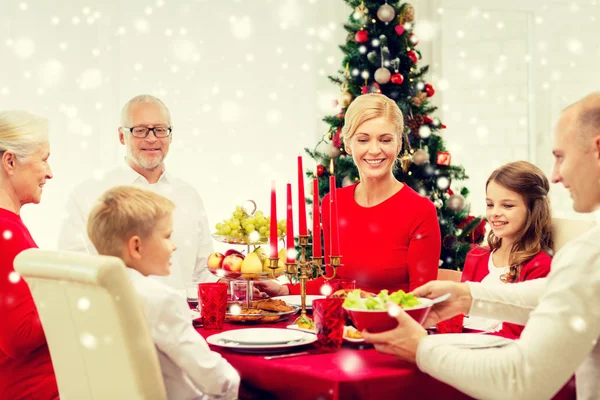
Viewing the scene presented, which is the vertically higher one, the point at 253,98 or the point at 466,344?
the point at 253,98

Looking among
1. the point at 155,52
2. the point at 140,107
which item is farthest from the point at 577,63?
the point at 140,107

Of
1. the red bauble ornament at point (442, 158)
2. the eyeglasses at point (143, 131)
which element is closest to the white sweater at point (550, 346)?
the eyeglasses at point (143, 131)

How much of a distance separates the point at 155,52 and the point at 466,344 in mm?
3720

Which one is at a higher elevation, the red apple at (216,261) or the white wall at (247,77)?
the white wall at (247,77)

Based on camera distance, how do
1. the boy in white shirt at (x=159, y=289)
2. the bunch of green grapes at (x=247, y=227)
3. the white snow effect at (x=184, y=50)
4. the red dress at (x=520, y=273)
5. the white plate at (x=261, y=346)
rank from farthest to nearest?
1. the white snow effect at (x=184, y=50)
2. the bunch of green grapes at (x=247, y=227)
3. the red dress at (x=520, y=273)
4. the white plate at (x=261, y=346)
5. the boy in white shirt at (x=159, y=289)

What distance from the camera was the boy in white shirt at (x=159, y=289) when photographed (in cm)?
168

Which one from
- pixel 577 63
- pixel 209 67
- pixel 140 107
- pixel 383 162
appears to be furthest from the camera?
pixel 577 63

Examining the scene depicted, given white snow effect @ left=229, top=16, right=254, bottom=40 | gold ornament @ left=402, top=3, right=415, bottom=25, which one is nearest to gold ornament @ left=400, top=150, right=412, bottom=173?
gold ornament @ left=402, top=3, right=415, bottom=25

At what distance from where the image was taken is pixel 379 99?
2.78m

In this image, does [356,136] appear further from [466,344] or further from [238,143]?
[238,143]

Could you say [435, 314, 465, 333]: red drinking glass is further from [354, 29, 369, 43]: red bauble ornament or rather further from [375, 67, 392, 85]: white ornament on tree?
[354, 29, 369, 43]: red bauble ornament

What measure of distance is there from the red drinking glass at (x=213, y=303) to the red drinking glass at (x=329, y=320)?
1.23 feet

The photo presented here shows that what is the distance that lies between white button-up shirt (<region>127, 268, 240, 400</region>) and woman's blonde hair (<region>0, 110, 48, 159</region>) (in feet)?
2.38

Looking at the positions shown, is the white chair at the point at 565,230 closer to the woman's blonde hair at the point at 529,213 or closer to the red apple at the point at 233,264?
the woman's blonde hair at the point at 529,213
